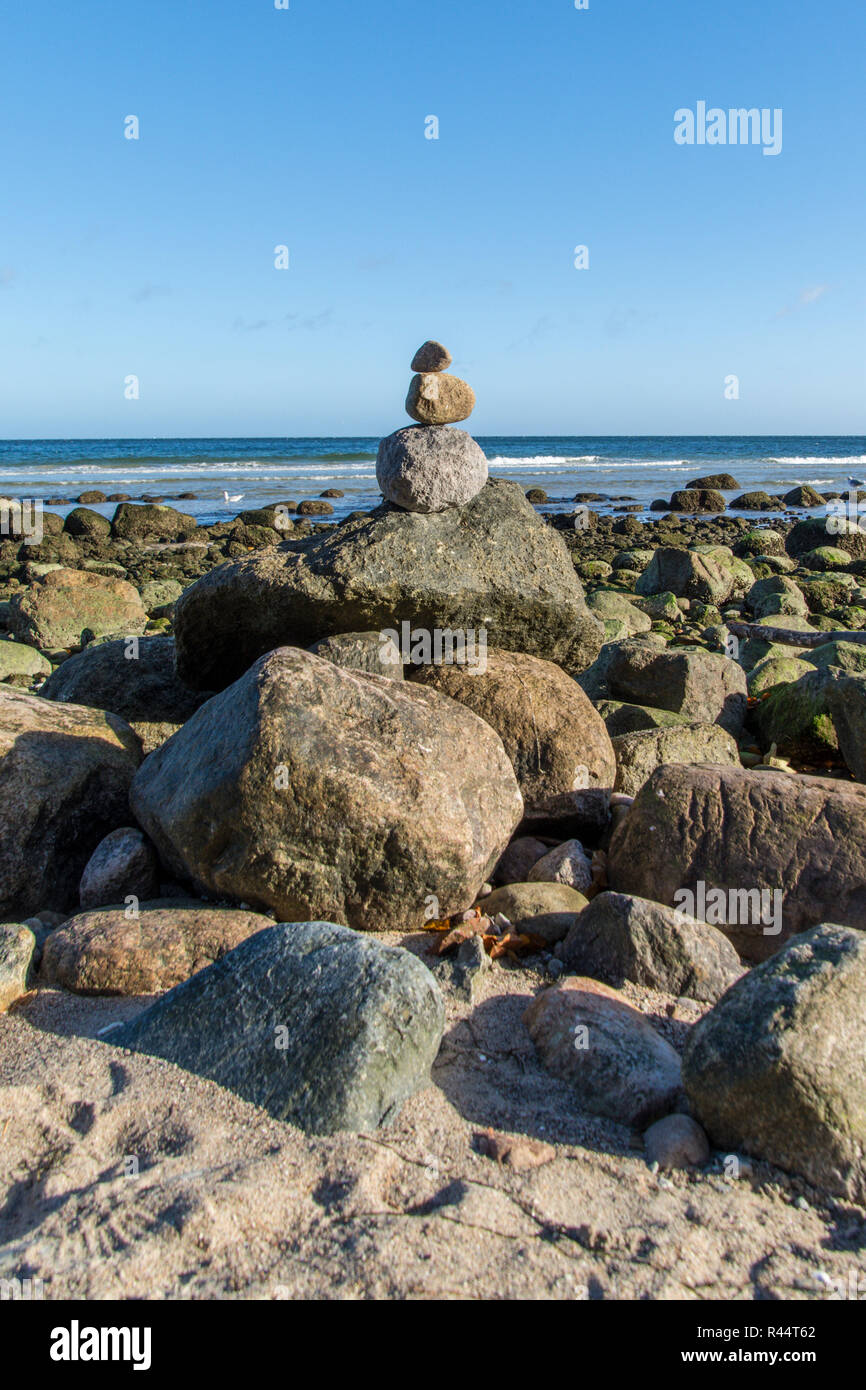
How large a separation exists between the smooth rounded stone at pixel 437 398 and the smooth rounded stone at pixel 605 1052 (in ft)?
12.1

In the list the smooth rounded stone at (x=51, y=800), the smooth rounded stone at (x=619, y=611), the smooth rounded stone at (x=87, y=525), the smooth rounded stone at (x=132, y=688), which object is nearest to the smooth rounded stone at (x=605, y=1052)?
the smooth rounded stone at (x=51, y=800)

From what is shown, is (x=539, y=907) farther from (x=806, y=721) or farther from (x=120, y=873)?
(x=806, y=721)

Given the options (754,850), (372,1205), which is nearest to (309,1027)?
(372,1205)

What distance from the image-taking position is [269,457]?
55688 mm

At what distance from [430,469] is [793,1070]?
3.97m

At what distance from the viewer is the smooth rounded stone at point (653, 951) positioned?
12.8 feet

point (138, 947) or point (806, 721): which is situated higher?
point (806, 721)

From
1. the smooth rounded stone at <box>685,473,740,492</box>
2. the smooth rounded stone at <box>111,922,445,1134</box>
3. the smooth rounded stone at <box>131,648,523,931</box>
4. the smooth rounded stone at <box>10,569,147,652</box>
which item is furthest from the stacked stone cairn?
the smooth rounded stone at <box>685,473,740,492</box>

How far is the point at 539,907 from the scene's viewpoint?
14.5 feet

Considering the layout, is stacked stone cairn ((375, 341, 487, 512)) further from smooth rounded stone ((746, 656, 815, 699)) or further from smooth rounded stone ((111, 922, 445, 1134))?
smooth rounded stone ((746, 656, 815, 699))

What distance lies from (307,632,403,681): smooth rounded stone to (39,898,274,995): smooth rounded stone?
1.75 metres

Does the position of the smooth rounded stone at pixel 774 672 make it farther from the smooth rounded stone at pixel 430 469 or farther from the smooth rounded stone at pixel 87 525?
the smooth rounded stone at pixel 87 525

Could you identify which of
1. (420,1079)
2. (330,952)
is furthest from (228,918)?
(420,1079)
